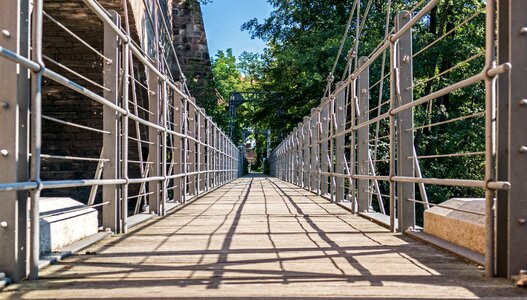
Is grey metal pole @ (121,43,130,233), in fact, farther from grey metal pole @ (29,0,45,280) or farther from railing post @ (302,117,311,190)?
railing post @ (302,117,311,190)

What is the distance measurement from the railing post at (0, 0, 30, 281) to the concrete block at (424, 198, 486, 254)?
1.69 metres

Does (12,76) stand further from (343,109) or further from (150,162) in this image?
(343,109)

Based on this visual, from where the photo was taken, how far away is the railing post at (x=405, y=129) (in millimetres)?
3291

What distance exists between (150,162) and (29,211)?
98.9 inches

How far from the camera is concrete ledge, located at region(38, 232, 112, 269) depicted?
2.25m

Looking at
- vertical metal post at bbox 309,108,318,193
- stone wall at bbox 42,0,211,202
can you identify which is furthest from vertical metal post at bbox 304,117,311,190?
stone wall at bbox 42,0,211,202

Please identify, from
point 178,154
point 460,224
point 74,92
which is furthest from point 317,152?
point 460,224

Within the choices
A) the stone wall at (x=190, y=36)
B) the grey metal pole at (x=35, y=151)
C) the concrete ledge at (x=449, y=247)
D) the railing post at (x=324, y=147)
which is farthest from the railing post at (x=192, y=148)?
the stone wall at (x=190, y=36)

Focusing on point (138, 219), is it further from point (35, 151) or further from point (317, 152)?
point (317, 152)

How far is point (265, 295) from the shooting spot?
1726 mm

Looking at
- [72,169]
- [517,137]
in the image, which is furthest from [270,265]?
[72,169]

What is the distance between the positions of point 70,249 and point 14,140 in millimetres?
825

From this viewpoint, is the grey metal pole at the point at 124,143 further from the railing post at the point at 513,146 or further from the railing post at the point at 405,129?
the railing post at the point at 513,146

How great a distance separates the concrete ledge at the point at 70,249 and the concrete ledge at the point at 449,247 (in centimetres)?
163
